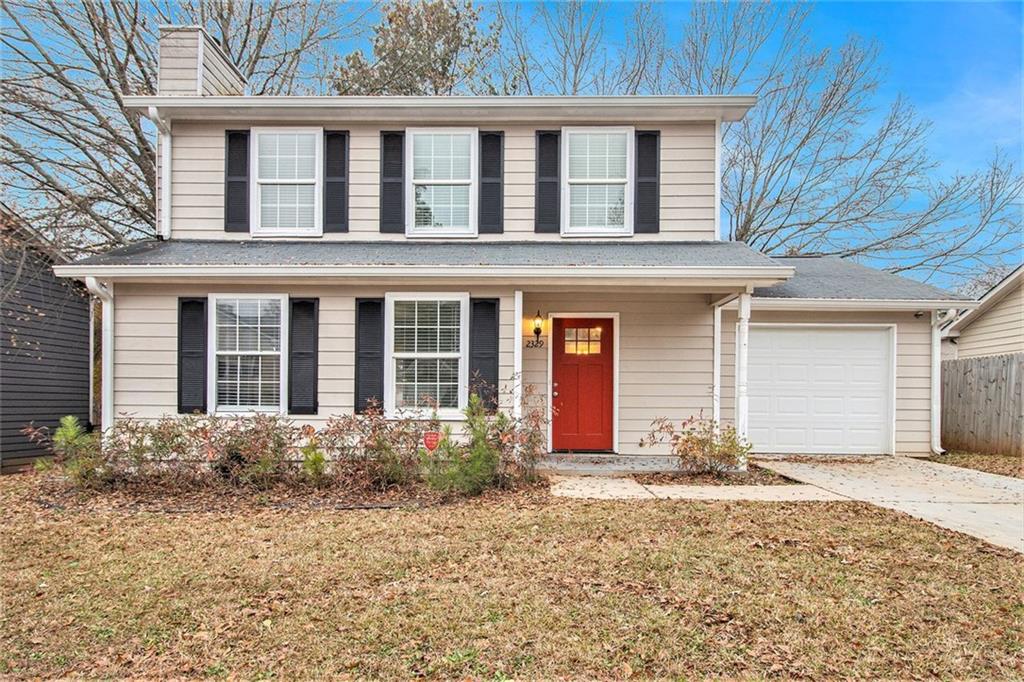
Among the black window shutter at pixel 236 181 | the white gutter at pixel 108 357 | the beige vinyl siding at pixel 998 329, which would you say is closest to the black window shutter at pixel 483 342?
the black window shutter at pixel 236 181

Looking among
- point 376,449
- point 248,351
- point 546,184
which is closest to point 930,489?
point 546,184

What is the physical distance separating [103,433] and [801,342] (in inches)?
395

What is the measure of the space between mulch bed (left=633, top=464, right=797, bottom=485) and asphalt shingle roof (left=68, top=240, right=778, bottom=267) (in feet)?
8.58

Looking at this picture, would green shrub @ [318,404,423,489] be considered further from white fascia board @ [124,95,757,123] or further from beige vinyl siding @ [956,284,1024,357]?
beige vinyl siding @ [956,284,1024,357]

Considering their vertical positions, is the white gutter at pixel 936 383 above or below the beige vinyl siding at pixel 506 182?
below

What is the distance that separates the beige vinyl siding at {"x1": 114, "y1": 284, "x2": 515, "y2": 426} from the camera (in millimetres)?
7762

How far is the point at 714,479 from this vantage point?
725 centimetres

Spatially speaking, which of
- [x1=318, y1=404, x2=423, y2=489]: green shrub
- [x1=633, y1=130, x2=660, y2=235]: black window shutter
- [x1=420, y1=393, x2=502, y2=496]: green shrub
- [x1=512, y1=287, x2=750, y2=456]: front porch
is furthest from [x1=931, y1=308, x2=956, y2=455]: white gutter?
[x1=318, y1=404, x2=423, y2=489]: green shrub

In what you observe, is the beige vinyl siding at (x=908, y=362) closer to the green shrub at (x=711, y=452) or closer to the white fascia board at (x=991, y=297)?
the white fascia board at (x=991, y=297)

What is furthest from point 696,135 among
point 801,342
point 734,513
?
point 734,513

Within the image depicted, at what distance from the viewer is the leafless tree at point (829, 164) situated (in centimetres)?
1580

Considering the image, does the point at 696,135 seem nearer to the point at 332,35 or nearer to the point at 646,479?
the point at 646,479

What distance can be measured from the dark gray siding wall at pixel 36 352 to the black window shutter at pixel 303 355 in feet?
21.4

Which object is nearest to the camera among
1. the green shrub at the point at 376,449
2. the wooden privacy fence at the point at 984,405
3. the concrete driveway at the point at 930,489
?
the concrete driveway at the point at 930,489
